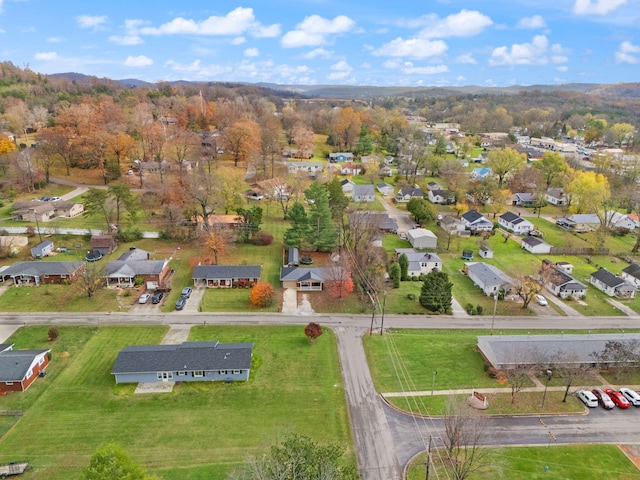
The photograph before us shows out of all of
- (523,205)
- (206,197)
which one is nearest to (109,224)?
(206,197)

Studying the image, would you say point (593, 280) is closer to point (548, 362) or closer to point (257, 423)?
point (548, 362)

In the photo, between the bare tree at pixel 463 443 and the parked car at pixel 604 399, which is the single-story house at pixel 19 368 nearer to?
the bare tree at pixel 463 443

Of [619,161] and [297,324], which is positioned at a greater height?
[619,161]

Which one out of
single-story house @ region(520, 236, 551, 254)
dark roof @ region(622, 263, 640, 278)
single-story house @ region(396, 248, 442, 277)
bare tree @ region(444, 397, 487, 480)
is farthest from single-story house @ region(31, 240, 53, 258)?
dark roof @ region(622, 263, 640, 278)

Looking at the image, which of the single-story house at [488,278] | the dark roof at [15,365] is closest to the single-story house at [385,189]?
the single-story house at [488,278]

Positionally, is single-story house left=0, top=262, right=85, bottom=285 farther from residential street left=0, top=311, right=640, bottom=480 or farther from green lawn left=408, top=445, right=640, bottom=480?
green lawn left=408, top=445, right=640, bottom=480

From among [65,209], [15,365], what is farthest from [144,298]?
[65,209]

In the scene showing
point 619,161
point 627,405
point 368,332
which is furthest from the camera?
point 619,161
